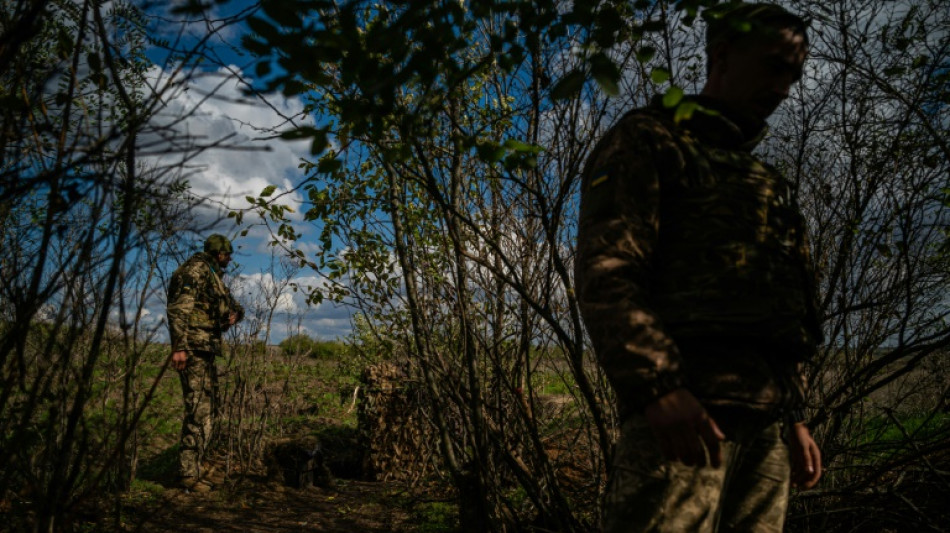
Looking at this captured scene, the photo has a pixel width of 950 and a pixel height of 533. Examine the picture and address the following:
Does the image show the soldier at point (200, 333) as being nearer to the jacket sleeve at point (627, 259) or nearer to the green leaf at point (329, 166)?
the green leaf at point (329, 166)

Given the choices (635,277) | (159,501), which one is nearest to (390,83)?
(635,277)

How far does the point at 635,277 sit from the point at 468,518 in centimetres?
232

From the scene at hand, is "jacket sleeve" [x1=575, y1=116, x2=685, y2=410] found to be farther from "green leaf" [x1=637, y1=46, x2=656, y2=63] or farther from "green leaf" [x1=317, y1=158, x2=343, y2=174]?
"green leaf" [x1=317, y1=158, x2=343, y2=174]

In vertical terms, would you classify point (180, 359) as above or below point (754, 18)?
below

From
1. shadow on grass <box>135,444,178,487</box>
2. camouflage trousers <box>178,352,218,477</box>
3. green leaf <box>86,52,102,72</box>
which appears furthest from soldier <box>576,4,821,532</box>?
shadow on grass <box>135,444,178,487</box>

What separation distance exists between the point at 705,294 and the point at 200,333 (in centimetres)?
463

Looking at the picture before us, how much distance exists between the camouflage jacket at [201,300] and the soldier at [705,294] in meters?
4.22

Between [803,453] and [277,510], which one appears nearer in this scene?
[803,453]

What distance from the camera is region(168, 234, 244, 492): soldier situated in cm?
487

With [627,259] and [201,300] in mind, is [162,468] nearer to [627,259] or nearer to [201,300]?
[201,300]

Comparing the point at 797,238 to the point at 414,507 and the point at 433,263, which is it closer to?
the point at 433,263

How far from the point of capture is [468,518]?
10.3ft

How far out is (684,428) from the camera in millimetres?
1142

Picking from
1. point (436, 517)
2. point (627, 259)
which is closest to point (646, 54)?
point (627, 259)
